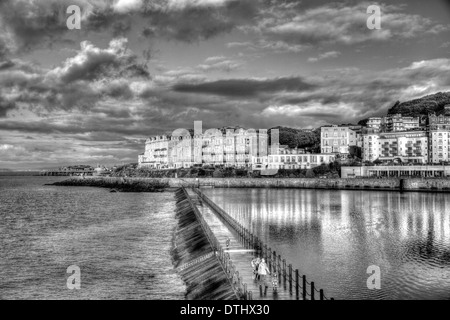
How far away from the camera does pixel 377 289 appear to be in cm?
2280

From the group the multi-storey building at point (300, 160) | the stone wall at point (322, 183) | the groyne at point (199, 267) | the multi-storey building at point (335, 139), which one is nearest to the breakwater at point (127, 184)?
the stone wall at point (322, 183)

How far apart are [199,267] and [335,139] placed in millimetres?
147993

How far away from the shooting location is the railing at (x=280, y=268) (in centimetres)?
1772

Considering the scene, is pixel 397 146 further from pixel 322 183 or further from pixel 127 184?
pixel 127 184

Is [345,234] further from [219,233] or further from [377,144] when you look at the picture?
[377,144]

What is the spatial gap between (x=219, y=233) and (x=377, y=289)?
43.9 ft

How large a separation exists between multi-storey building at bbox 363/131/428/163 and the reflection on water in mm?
85721

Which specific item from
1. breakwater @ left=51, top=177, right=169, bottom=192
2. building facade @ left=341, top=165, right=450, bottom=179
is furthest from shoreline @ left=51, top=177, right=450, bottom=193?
building facade @ left=341, top=165, right=450, bottom=179

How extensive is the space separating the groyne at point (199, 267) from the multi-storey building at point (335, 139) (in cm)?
13324

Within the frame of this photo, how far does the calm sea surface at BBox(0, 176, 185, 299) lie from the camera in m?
26.2

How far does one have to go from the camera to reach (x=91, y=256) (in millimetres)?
35625

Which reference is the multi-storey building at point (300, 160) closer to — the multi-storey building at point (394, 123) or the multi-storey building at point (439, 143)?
the multi-storey building at point (394, 123)

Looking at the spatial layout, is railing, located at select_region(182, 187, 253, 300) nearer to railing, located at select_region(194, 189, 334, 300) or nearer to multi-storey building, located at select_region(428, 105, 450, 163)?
railing, located at select_region(194, 189, 334, 300)
